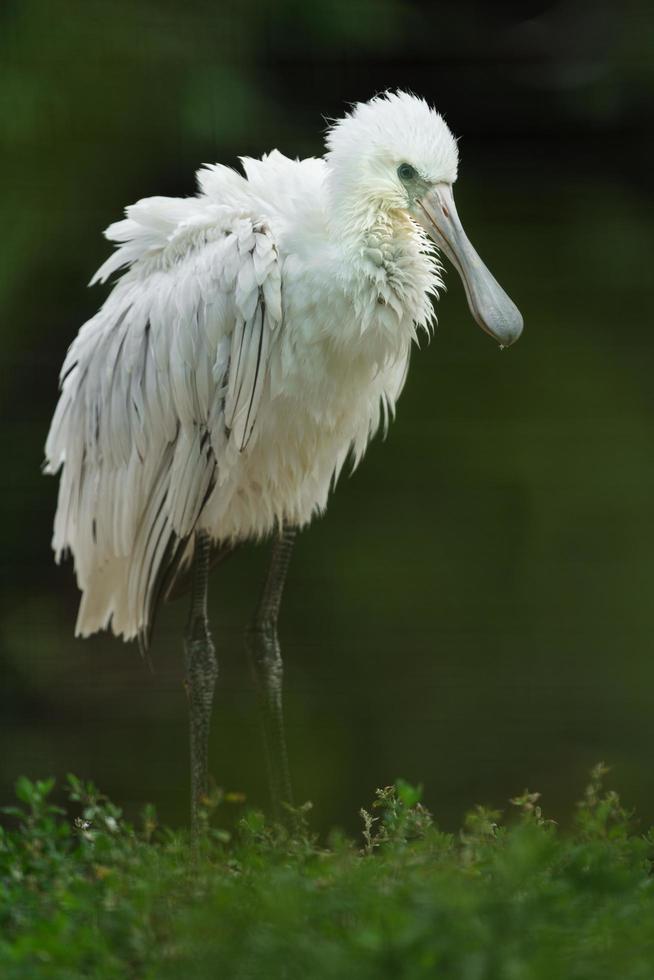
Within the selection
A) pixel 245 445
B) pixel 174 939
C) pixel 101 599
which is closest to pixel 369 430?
pixel 245 445

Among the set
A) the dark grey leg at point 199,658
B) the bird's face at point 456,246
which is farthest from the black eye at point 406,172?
the dark grey leg at point 199,658

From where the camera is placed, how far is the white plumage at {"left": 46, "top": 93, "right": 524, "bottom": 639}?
2.57 m

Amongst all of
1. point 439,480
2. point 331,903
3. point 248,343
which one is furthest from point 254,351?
point 439,480

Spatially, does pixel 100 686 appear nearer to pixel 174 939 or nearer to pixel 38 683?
pixel 38 683

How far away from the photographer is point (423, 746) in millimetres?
4590

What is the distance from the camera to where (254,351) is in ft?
8.54

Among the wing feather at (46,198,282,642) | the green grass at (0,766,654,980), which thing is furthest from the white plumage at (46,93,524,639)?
the green grass at (0,766,654,980)

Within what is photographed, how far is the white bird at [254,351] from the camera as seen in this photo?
2.57 meters

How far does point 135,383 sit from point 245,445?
0.26 metres

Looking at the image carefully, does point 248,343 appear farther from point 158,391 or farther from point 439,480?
point 439,480

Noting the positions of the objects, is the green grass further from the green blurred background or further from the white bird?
the green blurred background

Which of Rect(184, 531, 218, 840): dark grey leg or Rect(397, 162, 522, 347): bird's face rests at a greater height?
Rect(397, 162, 522, 347): bird's face

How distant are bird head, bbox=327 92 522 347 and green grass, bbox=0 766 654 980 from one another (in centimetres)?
89

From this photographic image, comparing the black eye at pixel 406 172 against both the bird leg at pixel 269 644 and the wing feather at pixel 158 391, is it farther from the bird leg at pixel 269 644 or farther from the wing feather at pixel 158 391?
the bird leg at pixel 269 644
